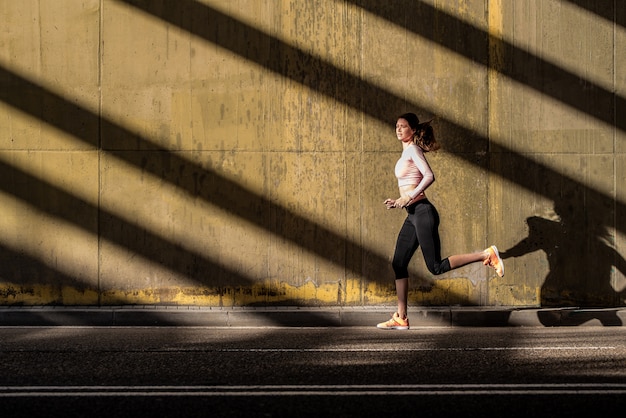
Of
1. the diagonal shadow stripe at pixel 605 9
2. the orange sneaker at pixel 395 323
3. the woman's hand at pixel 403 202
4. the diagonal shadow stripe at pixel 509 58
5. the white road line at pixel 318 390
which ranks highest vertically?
the diagonal shadow stripe at pixel 605 9

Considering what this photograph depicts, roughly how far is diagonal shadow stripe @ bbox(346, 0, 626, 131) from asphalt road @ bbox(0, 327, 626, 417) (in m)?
2.76

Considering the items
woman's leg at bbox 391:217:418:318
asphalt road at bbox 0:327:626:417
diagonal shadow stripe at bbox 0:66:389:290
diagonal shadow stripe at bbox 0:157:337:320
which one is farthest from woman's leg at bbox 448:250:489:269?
diagonal shadow stripe at bbox 0:157:337:320

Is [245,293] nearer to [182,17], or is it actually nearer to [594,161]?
[182,17]

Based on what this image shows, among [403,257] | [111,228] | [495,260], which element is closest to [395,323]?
[403,257]

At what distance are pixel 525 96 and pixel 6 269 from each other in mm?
5930

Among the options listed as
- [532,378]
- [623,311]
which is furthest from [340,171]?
[532,378]

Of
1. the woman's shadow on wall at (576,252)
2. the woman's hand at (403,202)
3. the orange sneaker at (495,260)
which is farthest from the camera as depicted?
the woman's shadow on wall at (576,252)

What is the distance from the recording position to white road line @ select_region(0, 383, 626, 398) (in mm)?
6980

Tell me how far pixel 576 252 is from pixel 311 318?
10.1 feet

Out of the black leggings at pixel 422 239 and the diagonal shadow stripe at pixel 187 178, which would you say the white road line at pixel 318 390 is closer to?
the black leggings at pixel 422 239

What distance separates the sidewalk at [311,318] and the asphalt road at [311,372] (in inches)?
15.9

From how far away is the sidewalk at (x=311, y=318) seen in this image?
11273 mm

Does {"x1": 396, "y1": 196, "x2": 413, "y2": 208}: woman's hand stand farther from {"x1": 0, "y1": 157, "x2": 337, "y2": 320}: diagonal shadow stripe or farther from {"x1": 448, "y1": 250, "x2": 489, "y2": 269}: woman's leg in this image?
{"x1": 0, "y1": 157, "x2": 337, "y2": 320}: diagonal shadow stripe

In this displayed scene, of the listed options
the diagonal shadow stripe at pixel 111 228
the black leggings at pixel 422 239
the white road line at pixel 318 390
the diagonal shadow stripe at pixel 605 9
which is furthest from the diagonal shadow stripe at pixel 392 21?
the white road line at pixel 318 390
